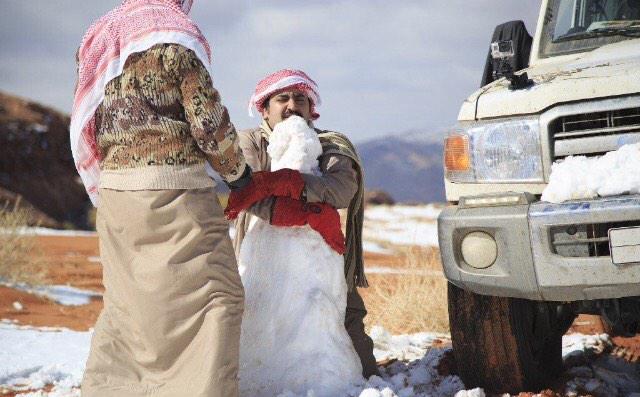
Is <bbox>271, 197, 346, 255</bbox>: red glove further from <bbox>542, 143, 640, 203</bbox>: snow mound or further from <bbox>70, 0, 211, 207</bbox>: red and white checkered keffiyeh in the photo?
<bbox>542, 143, 640, 203</bbox>: snow mound

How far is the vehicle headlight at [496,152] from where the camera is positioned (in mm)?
3092

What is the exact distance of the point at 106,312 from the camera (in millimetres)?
3371

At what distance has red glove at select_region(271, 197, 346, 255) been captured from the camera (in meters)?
3.62

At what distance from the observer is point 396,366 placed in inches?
176

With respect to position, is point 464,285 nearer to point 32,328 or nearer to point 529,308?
point 529,308

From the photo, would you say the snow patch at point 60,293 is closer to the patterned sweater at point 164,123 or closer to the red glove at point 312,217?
the red glove at point 312,217

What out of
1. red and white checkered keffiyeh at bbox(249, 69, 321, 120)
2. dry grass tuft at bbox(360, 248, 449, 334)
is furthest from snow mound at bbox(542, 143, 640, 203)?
dry grass tuft at bbox(360, 248, 449, 334)

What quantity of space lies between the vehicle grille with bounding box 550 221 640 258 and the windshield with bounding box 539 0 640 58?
1387mm

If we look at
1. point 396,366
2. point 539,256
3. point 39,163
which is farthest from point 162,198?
point 39,163

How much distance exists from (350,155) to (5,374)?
8.21ft

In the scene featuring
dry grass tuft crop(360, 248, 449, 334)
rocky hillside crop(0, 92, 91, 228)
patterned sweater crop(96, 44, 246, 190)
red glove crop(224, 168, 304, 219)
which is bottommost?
dry grass tuft crop(360, 248, 449, 334)

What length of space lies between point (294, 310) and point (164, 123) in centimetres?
111

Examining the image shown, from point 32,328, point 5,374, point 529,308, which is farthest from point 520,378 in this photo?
point 32,328

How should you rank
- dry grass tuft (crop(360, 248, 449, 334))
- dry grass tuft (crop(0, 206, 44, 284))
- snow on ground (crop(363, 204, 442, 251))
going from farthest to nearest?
snow on ground (crop(363, 204, 442, 251))
dry grass tuft (crop(0, 206, 44, 284))
dry grass tuft (crop(360, 248, 449, 334))
